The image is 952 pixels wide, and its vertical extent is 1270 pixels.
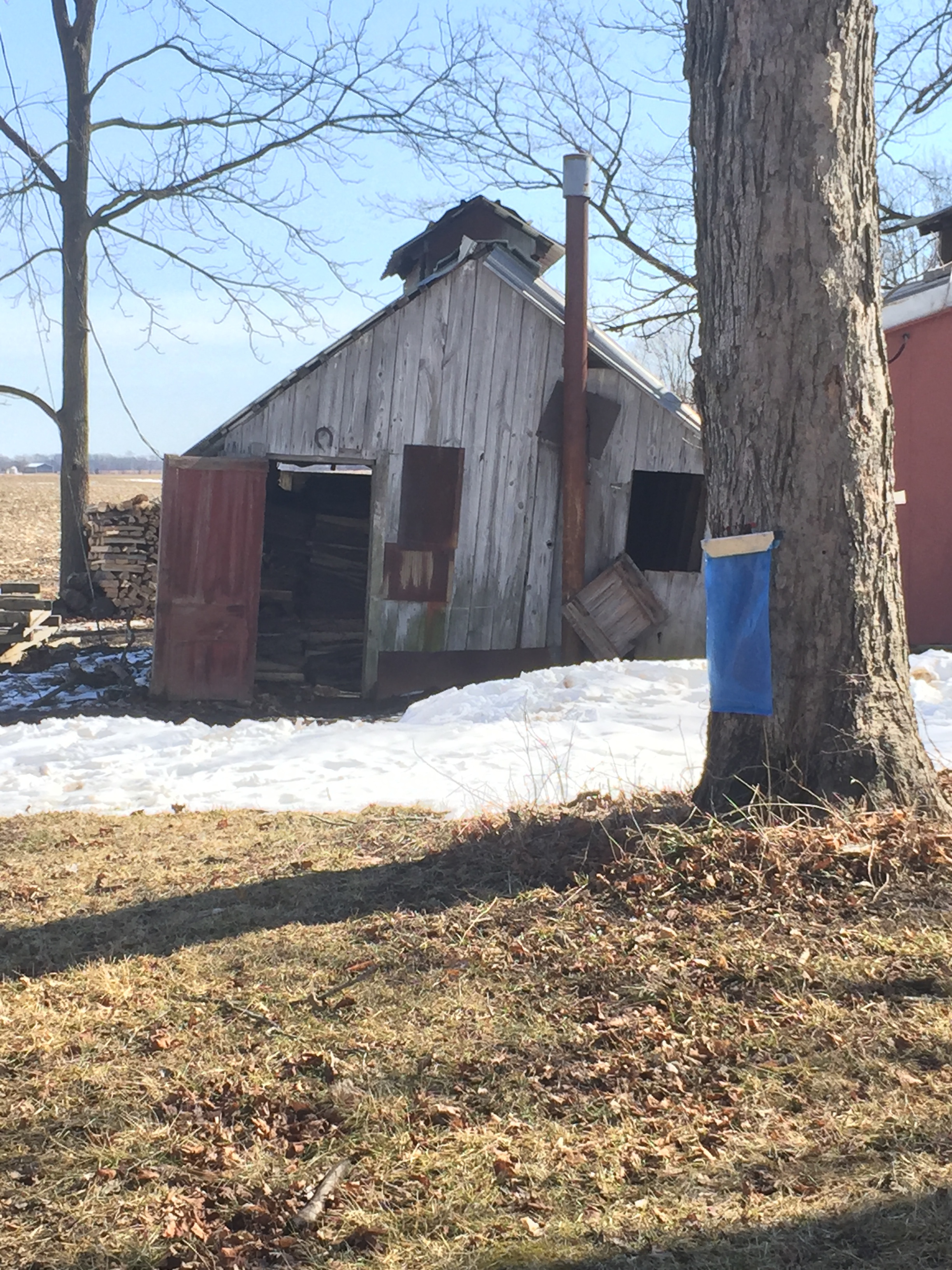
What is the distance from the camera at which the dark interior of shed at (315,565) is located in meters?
14.5

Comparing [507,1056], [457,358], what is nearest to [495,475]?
[457,358]

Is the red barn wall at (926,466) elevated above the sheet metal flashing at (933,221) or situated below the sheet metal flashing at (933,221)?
below

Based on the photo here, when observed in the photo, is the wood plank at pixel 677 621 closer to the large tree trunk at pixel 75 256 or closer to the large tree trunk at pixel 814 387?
the large tree trunk at pixel 814 387

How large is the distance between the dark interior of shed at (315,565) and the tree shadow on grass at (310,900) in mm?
9570

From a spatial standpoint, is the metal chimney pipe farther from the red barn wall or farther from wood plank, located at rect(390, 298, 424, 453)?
the red barn wall

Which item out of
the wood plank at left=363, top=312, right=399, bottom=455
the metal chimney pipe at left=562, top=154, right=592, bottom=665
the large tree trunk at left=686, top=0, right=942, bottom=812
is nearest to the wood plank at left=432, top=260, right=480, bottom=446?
the wood plank at left=363, top=312, right=399, bottom=455

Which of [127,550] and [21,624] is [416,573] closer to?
[21,624]

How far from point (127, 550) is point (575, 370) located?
7743mm

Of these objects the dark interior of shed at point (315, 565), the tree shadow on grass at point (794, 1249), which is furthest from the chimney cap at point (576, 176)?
the tree shadow on grass at point (794, 1249)

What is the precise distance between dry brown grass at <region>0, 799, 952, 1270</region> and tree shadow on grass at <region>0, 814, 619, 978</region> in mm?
16

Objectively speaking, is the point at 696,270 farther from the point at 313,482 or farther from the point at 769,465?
the point at 313,482

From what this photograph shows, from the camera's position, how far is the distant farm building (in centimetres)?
1193

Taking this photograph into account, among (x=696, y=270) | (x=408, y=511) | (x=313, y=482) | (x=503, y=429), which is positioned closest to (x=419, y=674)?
(x=408, y=511)

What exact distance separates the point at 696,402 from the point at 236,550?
7.81 m
